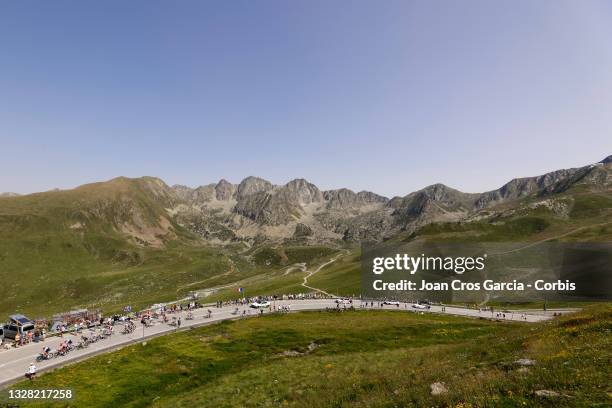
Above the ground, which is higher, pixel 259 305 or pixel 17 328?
pixel 17 328

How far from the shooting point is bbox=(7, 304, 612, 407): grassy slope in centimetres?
1681

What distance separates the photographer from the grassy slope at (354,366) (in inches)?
662

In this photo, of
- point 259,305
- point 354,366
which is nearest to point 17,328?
point 259,305

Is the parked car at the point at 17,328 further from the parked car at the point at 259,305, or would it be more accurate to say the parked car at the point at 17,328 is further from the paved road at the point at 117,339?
the parked car at the point at 259,305

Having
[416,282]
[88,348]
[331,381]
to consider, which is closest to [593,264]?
[416,282]

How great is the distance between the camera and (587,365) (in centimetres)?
1711

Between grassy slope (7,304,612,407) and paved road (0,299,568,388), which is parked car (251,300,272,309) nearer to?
paved road (0,299,568,388)

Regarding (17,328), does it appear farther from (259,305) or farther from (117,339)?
(259,305)

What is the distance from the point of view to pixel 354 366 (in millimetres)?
36531

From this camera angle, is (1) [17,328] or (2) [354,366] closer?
(2) [354,366]

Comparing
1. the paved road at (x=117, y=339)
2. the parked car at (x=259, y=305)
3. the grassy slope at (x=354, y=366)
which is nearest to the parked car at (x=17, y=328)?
the paved road at (x=117, y=339)

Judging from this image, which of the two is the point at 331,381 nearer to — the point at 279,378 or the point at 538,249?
the point at 279,378

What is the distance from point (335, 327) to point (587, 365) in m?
52.1

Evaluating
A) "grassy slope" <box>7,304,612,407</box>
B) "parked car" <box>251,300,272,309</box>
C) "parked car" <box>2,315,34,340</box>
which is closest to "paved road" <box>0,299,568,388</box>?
"parked car" <box>251,300,272,309</box>
